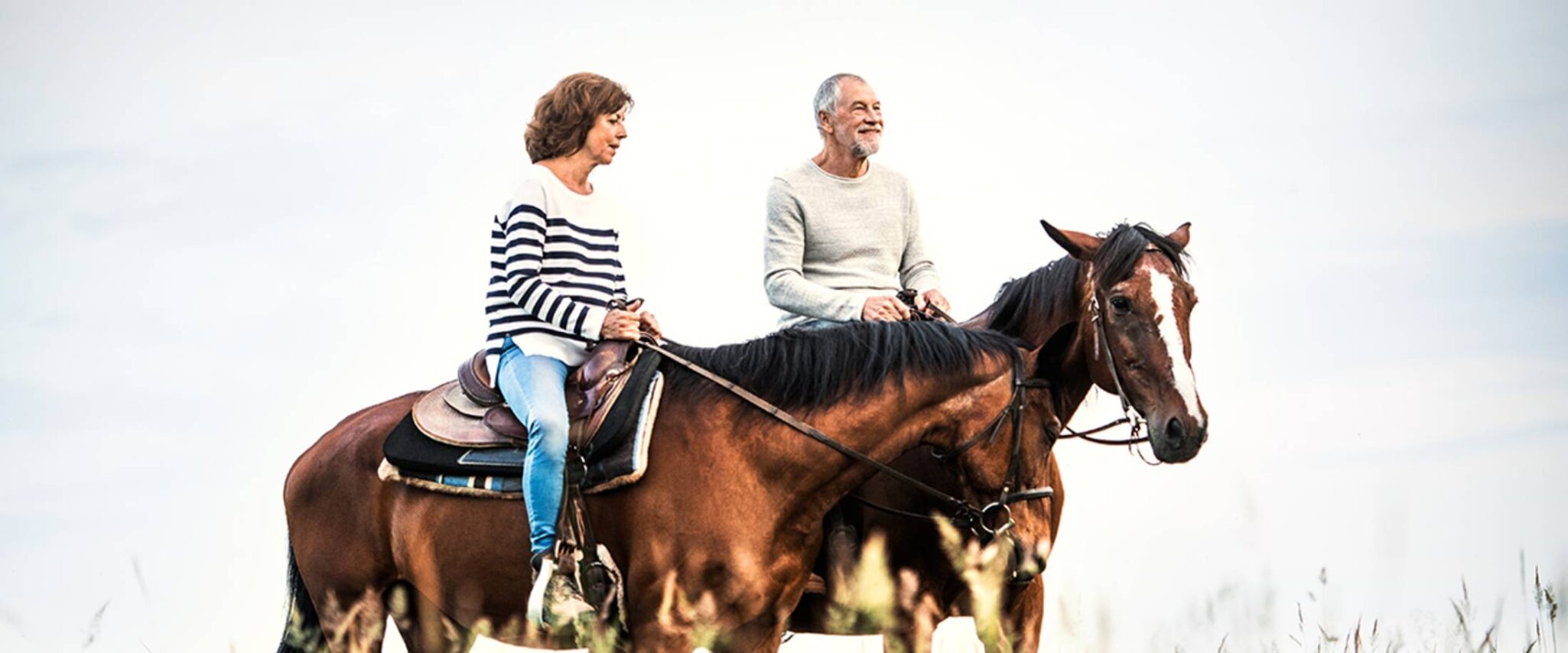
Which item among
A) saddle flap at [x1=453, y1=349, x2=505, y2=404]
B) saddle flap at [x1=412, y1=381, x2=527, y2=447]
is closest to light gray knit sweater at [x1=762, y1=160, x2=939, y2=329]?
saddle flap at [x1=453, y1=349, x2=505, y2=404]

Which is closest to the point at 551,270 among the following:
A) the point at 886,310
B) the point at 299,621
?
the point at 886,310

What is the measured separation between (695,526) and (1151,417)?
190 cm

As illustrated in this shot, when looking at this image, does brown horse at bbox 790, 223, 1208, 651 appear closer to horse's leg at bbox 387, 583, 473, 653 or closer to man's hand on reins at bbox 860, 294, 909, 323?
man's hand on reins at bbox 860, 294, 909, 323

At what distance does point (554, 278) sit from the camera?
8078 millimetres

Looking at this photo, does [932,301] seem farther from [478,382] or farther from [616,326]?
[478,382]

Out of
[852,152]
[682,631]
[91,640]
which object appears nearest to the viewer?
[682,631]

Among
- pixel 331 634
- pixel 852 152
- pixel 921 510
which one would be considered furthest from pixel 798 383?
pixel 331 634

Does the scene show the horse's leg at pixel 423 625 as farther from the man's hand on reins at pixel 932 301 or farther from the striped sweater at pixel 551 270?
the man's hand on reins at pixel 932 301

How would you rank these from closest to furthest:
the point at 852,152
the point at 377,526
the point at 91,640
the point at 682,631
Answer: the point at 682,631 → the point at 91,640 → the point at 377,526 → the point at 852,152

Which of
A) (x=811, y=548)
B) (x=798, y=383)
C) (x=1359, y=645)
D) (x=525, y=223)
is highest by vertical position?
(x=525, y=223)

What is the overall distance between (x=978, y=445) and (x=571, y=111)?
2.21 metres

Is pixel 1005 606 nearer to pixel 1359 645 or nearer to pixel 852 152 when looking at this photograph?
pixel 1359 645

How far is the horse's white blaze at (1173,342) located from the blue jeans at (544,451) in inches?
97.2

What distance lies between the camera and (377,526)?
8.86m
